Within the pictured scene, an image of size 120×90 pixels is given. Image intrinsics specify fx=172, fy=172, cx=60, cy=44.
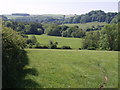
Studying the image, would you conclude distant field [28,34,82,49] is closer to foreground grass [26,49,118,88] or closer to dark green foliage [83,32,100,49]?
dark green foliage [83,32,100,49]

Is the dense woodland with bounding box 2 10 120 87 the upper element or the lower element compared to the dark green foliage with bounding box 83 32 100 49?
upper

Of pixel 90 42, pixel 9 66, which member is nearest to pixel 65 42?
pixel 90 42

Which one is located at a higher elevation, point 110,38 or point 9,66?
point 9,66

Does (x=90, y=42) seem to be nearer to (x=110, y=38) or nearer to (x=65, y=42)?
(x=65, y=42)

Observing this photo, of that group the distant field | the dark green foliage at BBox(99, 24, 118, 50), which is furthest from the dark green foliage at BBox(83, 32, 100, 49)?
the dark green foliage at BBox(99, 24, 118, 50)

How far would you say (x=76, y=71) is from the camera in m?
25.1

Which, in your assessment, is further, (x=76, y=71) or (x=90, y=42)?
(x=90, y=42)

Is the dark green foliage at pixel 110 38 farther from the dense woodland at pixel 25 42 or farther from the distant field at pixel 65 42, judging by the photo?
the distant field at pixel 65 42

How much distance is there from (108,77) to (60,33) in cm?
12919

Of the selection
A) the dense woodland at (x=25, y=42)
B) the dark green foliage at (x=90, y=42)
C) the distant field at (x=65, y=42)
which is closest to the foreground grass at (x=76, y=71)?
the dense woodland at (x=25, y=42)

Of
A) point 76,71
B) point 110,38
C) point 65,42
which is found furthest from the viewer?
point 65,42

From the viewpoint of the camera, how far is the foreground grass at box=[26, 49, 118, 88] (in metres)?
20.7

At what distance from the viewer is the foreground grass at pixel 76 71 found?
67.8ft

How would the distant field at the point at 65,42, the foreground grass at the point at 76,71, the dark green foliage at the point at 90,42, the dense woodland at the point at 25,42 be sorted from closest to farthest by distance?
the dense woodland at the point at 25,42 < the foreground grass at the point at 76,71 < the dark green foliage at the point at 90,42 < the distant field at the point at 65,42
